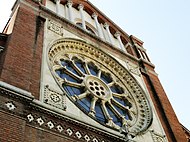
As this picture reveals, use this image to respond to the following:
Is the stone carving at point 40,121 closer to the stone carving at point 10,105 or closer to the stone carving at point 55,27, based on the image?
the stone carving at point 10,105

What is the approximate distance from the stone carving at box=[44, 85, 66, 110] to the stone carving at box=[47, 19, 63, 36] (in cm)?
323

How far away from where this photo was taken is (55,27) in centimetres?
1137

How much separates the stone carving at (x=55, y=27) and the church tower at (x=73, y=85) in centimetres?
5

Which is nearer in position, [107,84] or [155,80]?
[107,84]

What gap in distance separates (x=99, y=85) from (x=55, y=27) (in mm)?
2652

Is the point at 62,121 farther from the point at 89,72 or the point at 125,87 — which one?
the point at 125,87

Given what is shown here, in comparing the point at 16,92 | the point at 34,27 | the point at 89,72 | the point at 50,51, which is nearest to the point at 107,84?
the point at 89,72

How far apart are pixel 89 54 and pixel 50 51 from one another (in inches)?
86.1

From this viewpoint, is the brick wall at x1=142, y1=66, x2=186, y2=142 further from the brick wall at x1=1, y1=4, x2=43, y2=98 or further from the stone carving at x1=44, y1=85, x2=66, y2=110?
the brick wall at x1=1, y1=4, x2=43, y2=98

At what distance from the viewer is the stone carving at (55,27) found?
36.5 ft

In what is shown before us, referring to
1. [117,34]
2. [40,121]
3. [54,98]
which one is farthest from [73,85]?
[117,34]

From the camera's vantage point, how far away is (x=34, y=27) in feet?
32.4

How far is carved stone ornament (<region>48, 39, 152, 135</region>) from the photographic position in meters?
9.77

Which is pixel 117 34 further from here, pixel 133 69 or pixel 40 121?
pixel 40 121
